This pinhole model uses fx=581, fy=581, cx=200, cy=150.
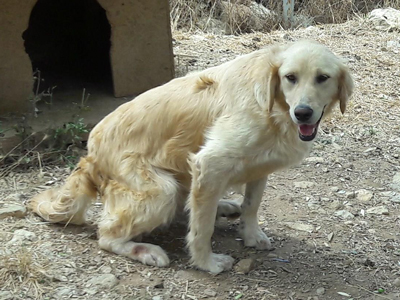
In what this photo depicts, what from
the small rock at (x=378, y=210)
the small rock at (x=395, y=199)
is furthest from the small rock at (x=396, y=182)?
the small rock at (x=378, y=210)

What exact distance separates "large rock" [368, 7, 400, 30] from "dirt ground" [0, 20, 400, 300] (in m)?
3.69

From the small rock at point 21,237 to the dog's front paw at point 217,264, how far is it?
1.17 metres

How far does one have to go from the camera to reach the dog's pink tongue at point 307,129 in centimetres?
338

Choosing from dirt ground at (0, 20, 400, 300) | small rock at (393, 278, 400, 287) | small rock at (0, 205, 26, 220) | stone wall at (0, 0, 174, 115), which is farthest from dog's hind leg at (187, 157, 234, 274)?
stone wall at (0, 0, 174, 115)

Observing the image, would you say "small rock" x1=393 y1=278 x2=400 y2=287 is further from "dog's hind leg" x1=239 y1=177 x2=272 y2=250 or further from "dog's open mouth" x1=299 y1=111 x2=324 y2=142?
"dog's open mouth" x1=299 y1=111 x2=324 y2=142

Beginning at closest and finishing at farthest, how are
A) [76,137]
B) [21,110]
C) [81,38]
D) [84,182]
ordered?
[84,182]
[76,137]
[21,110]
[81,38]

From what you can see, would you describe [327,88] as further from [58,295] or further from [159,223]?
[58,295]

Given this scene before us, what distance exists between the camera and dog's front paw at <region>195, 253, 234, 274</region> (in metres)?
3.73

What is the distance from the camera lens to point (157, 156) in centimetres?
380

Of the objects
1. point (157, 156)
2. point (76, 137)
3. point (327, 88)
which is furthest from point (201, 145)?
point (76, 137)

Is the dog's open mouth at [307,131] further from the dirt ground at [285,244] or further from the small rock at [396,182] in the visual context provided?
the small rock at [396,182]

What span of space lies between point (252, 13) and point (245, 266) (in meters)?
6.89

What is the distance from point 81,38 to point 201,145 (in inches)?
180

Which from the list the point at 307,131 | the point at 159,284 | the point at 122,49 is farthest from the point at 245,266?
the point at 122,49
